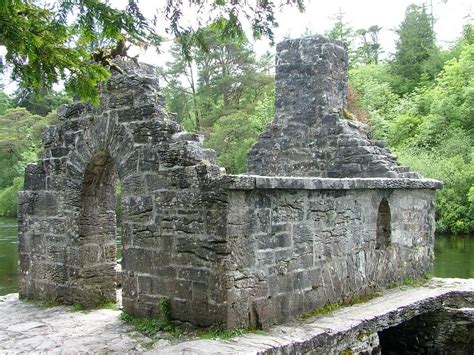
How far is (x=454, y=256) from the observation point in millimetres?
18406

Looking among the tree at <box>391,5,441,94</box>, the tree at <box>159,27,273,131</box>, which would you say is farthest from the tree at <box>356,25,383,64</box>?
the tree at <box>159,27,273,131</box>

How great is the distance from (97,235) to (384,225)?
402cm

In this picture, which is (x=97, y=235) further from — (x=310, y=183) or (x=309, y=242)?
(x=310, y=183)

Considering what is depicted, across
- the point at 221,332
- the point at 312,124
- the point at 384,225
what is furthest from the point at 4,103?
the point at 221,332

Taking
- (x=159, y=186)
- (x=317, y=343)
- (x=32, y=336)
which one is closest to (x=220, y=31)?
(x=159, y=186)

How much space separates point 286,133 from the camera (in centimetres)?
1012

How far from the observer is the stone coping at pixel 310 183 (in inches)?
226

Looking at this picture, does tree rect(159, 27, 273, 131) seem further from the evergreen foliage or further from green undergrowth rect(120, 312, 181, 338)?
A: green undergrowth rect(120, 312, 181, 338)

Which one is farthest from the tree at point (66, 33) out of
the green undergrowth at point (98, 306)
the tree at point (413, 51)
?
the tree at point (413, 51)

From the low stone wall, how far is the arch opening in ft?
7.31

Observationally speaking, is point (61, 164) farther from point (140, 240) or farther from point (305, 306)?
point (305, 306)

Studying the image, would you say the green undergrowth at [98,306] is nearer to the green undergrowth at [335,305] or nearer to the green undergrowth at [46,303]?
the green undergrowth at [46,303]

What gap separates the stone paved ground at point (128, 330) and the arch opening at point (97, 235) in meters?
0.38

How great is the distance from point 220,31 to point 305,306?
3130 mm
